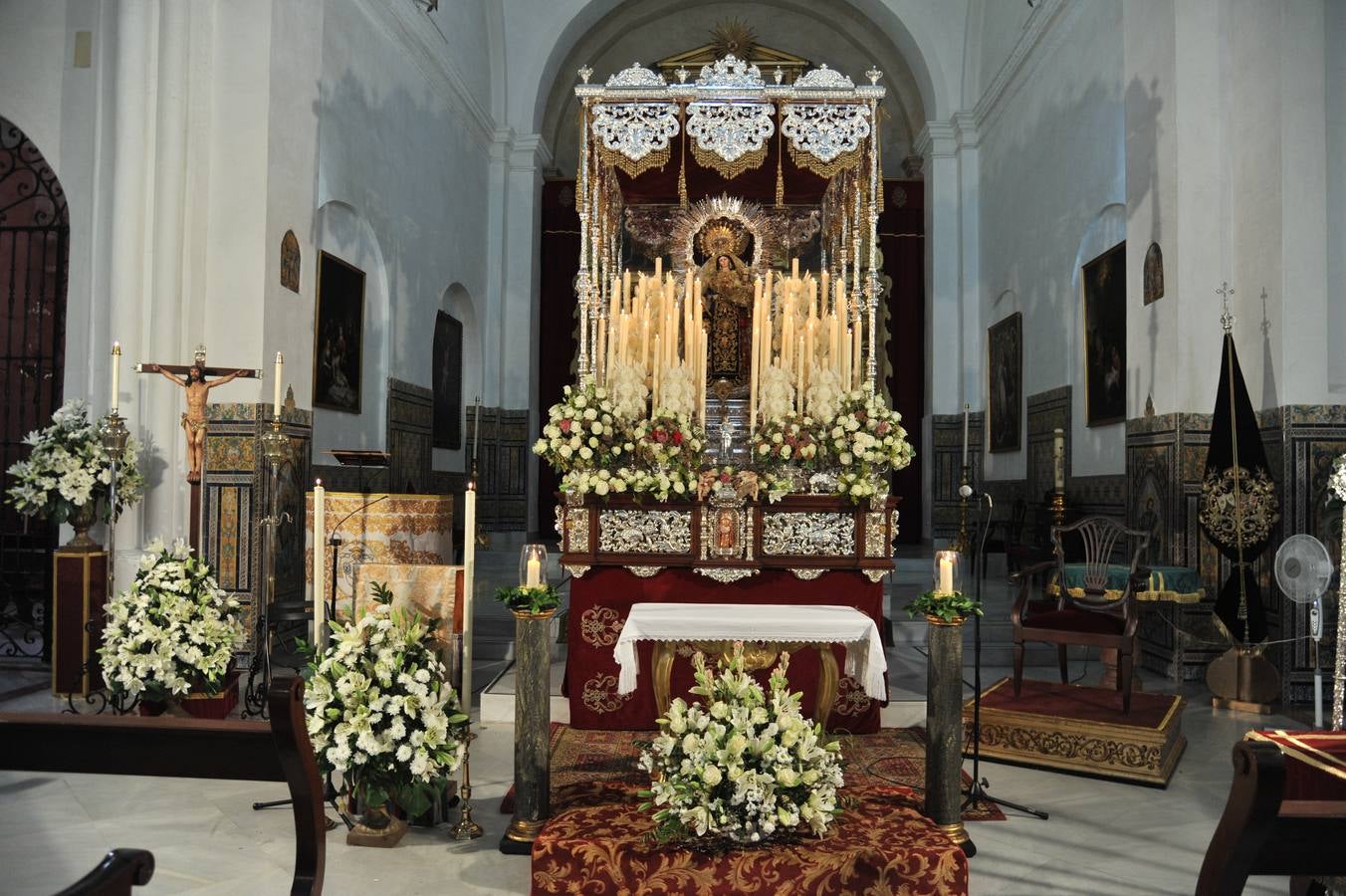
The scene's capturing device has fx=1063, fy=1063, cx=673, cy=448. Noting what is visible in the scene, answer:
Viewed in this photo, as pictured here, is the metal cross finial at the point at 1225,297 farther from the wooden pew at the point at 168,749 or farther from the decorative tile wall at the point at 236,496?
the wooden pew at the point at 168,749

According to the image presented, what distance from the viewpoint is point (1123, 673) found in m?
5.70

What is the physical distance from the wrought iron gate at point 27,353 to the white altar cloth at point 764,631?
→ 551 centimetres

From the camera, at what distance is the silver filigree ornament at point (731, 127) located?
8336 mm

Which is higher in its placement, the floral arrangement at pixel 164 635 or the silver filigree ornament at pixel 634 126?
the silver filigree ornament at pixel 634 126

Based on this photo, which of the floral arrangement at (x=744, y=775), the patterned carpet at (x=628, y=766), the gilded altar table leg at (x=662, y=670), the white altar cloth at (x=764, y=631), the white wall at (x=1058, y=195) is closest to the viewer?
the floral arrangement at (x=744, y=775)

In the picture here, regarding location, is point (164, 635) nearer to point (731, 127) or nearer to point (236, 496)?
point (236, 496)

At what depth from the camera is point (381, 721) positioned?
4.10 meters

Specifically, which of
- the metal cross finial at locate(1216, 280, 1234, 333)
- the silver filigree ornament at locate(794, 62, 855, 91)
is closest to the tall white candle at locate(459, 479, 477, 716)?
the silver filigree ornament at locate(794, 62, 855, 91)

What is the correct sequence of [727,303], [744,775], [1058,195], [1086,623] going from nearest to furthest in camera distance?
1. [744,775]
2. [1086,623]
3. [1058,195]
4. [727,303]

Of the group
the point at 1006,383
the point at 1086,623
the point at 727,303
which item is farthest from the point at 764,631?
the point at 1006,383

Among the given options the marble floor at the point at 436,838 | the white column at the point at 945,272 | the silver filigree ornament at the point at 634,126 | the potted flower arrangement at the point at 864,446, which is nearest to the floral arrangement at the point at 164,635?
the marble floor at the point at 436,838

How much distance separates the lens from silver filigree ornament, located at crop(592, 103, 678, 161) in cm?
833

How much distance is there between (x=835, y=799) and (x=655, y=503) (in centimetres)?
269

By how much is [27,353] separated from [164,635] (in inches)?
292
